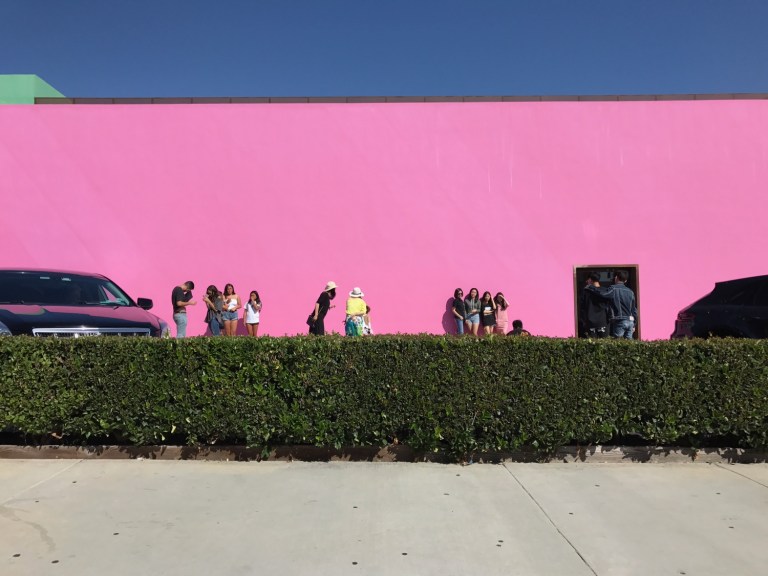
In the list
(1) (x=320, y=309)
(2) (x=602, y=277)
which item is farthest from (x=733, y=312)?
(1) (x=320, y=309)

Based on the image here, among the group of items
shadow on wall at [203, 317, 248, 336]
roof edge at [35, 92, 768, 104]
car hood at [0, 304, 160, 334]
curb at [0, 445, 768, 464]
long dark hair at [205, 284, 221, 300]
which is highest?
roof edge at [35, 92, 768, 104]

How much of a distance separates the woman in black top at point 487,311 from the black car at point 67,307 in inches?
258

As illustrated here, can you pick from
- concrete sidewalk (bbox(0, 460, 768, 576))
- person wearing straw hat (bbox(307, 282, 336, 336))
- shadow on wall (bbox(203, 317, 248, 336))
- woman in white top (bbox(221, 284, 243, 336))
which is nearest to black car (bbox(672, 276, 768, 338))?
concrete sidewalk (bbox(0, 460, 768, 576))

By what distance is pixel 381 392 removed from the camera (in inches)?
203

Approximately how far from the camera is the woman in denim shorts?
37.6 feet

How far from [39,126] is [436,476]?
11.6 metres

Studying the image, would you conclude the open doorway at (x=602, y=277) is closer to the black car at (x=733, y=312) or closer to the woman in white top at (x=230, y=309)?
the black car at (x=733, y=312)

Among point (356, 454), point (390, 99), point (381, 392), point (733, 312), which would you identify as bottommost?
point (356, 454)

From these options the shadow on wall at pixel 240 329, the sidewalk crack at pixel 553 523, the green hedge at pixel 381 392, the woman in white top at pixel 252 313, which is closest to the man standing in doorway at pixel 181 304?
the shadow on wall at pixel 240 329

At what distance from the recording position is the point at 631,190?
467 inches

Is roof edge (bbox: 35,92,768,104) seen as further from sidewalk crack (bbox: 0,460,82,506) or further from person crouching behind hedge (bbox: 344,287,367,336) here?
sidewalk crack (bbox: 0,460,82,506)

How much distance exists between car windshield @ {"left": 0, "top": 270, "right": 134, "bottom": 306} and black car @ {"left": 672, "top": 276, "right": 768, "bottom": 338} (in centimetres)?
821

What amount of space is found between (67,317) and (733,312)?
9.02 meters

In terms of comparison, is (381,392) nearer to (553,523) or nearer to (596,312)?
(553,523)
